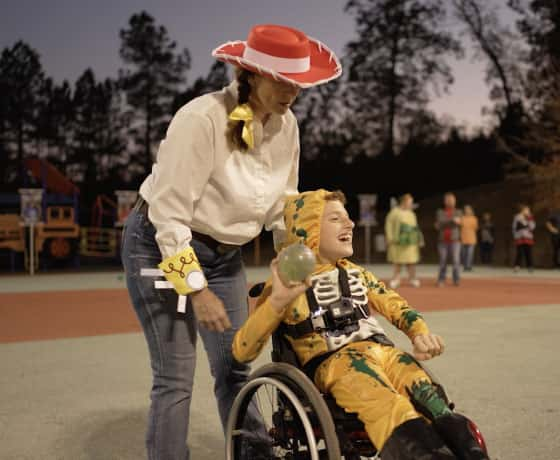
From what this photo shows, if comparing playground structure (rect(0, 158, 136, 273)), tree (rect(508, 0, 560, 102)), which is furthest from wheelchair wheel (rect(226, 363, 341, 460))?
tree (rect(508, 0, 560, 102))

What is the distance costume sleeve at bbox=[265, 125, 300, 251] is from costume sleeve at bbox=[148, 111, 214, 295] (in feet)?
1.43

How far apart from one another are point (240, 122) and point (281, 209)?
18.7 inches

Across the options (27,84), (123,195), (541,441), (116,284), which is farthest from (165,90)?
(541,441)

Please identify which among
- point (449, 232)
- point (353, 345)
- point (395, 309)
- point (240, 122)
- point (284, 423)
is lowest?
point (284, 423)

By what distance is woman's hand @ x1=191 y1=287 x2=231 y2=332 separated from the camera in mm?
2557

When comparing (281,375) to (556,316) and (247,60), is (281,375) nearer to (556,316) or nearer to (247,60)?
(247,60)

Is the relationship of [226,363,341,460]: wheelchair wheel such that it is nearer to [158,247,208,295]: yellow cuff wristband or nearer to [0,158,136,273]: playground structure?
[158,247,208,295]: yellow cuff wristband

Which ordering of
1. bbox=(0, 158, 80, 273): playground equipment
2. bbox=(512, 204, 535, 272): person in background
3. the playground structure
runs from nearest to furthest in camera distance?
bbox=(512, 204, 535, 272): person in background
the playground structure
bbox=(0, 158, 80, 273): playground equipment

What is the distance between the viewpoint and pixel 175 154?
2568 mm

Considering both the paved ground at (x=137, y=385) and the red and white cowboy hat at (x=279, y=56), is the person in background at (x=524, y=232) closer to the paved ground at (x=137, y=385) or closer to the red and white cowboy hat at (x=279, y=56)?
the paved ground at (x=137, y=385)

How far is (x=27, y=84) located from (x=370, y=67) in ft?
67.7

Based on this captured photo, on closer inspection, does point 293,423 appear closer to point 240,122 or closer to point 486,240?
point 240,122

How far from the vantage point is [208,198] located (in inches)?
106

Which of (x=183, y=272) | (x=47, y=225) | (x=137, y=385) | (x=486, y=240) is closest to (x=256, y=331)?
(x=183, y=272)
